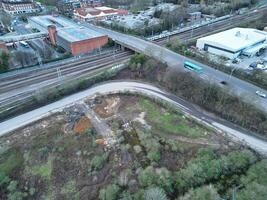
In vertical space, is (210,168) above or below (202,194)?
above

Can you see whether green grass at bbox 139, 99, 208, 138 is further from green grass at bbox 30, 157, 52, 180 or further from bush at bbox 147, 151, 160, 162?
green grass at bbox 30, 157, 52, 180

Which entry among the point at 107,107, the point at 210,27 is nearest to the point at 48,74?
the point at 107,107

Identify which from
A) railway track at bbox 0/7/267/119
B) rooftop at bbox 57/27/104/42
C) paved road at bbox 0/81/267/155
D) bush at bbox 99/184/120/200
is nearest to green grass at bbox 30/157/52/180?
bush at bbox 99/184/120/200

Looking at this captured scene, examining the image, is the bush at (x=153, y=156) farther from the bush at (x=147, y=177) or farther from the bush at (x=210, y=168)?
the bush at (x=210, y=168)

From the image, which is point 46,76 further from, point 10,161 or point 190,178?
point 190,178

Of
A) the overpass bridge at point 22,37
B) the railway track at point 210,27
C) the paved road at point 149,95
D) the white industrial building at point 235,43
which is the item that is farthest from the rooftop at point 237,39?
the overpass bridge at point 22,37

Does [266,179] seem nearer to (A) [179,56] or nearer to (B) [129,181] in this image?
(B) [129,181]

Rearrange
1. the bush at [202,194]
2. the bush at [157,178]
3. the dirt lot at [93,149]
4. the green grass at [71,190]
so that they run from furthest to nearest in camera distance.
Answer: the dirt lot at [93,149] < the green grass at [71,190] < the bush at [157,178] < the bush at [202,194]
